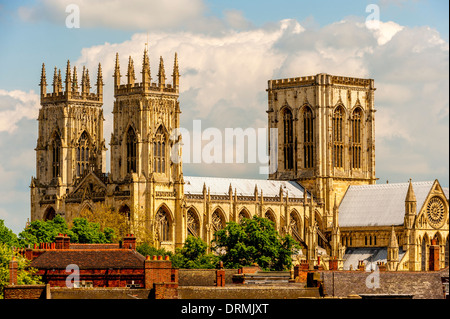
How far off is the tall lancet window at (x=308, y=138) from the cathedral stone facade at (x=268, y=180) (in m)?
0.10

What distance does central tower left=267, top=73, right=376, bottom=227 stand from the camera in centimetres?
15875

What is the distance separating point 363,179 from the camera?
16250cm

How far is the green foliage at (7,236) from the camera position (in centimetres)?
11207

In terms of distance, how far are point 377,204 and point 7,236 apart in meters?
50.3

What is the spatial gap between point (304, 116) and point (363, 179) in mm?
9042

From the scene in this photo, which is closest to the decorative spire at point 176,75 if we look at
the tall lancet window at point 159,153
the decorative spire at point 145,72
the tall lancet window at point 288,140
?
the decorative spire at point 145,72

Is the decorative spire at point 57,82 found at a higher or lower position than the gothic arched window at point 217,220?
higher

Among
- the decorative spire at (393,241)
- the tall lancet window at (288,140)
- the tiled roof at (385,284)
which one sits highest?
the tall lancet window at (288,140)

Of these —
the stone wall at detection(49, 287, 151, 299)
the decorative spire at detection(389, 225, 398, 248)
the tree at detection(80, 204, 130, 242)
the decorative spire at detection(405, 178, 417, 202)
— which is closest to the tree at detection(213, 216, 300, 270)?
the tree at detection(80, 204, 130, 242)

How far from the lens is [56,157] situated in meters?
150

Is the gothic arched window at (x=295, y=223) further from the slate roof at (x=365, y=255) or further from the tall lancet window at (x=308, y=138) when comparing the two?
the tall lancet window at (x=308, y=138)
